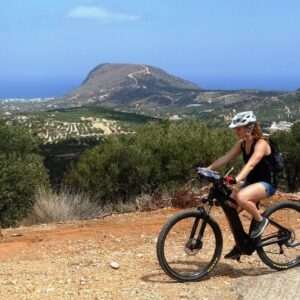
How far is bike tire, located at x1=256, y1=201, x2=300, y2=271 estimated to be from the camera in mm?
6055

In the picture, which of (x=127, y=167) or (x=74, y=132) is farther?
Answer: (x=74, y=132)

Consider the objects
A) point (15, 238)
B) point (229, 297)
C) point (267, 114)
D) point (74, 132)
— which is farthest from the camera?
point (267, 114)

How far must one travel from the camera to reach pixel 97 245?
25.9 feet

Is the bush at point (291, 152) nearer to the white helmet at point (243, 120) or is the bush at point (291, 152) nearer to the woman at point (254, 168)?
the woman at point (254, 168)

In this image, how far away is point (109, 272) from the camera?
247 inches

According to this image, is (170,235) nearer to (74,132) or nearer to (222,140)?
(222,140)

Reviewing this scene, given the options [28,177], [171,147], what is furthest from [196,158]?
[28,177]

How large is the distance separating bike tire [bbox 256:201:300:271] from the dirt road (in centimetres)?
18

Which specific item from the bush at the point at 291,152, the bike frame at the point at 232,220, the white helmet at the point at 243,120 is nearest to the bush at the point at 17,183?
the bike frame at the point at 232,220

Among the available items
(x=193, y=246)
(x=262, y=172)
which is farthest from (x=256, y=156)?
(x=193, y=246)

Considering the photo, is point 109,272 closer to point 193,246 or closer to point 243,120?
point 193,246

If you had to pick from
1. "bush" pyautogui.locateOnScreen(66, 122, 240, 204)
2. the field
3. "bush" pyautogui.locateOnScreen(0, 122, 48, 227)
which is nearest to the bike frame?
"bush" pyautogui.locateOnScreen(0, 122, 48, 227)

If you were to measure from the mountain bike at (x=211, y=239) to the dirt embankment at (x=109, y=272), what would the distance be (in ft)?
0.64

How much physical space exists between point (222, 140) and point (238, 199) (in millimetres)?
13573
